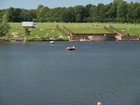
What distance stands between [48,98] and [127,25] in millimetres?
54090

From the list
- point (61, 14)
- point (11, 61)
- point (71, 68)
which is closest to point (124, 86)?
point (71, 68)

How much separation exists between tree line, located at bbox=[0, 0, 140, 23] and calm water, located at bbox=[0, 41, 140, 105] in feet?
124

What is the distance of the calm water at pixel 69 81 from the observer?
64.3 feet

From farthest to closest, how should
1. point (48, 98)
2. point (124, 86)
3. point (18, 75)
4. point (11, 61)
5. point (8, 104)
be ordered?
point (11, 61), point (18, 75), point (124, 86), point (48, 98), point (8, 104)

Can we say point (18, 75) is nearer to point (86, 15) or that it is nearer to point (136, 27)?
point (136, 27)

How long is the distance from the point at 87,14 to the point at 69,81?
5834cm

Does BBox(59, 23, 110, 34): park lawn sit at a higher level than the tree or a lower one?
lower

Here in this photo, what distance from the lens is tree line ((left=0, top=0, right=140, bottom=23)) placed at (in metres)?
75.3

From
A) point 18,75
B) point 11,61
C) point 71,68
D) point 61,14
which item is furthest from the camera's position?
point 61,14

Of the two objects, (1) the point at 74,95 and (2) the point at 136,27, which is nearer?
(1) the point at 74,95

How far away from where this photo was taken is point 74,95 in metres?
20.4

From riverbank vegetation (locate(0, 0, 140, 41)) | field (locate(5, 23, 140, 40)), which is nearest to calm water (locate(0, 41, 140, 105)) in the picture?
field (locate(5, 23, 140, 40))

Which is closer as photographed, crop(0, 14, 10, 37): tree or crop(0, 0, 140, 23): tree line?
crop(0, 14, 10, 37): tree

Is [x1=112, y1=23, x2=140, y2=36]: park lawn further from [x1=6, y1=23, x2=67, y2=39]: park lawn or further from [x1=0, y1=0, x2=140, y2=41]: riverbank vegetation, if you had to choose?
[x1=6, y1=23, x2=67, y2=39]: park lawn
